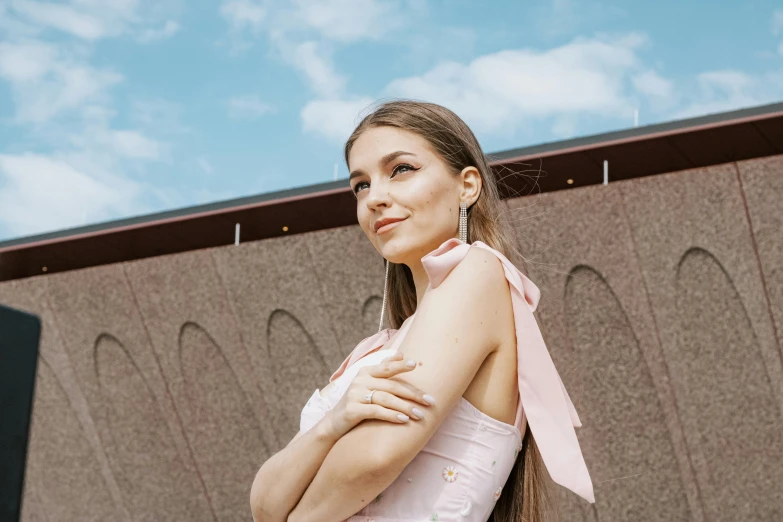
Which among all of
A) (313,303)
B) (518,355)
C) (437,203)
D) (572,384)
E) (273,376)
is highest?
(313,303)

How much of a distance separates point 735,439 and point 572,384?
1120 mm

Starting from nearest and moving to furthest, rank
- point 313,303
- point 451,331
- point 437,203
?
point 451,331, point 437,203, point 313,303

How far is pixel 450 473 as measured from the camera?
1550 millimetres

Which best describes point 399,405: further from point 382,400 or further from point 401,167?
point 401,167

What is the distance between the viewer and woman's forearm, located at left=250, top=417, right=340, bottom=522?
1.55 meters

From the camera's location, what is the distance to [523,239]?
6805mm

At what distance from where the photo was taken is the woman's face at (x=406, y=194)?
69.9 inches

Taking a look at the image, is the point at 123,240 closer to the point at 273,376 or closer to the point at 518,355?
the point at 273,376

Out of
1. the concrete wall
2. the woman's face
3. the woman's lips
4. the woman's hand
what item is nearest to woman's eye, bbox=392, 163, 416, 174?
the woman's face

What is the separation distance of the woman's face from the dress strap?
0.13 meters

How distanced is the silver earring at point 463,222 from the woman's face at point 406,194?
1 cm

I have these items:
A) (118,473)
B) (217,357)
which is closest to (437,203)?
(217,357)

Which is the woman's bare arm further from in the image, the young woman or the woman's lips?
the woman's lips

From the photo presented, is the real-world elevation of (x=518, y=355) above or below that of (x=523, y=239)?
below
